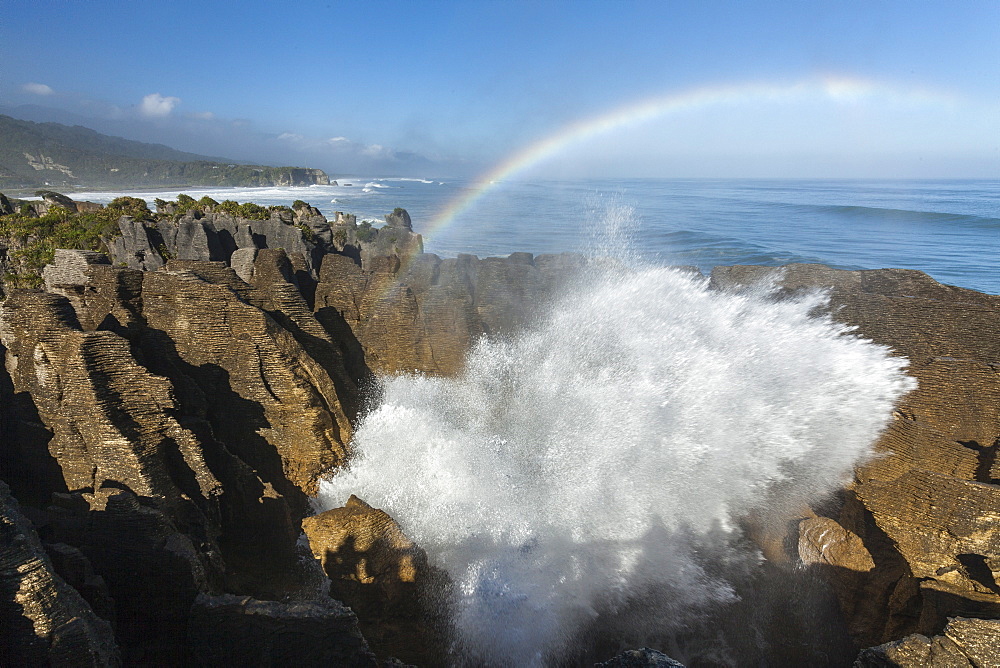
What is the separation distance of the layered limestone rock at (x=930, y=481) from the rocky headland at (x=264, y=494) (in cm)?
2

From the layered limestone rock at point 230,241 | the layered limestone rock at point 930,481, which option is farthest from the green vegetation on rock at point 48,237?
the layered limestone rock at point 930,481

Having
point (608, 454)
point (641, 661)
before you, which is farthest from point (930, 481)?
point (641, 661)

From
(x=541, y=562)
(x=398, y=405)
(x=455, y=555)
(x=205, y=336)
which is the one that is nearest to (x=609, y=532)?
(x=541, y=562)

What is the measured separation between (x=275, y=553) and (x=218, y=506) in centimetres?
112

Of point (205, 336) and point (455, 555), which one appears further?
point (205, 336)

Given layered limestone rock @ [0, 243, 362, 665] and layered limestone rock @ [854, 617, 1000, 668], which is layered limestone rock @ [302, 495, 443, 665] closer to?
layered limestone rock @ [0, 243, 362, 665]

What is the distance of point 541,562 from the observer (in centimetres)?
712

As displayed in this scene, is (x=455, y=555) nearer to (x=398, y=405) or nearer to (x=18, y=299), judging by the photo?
(x=398, y=405)

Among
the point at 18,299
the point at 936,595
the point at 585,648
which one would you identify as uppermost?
the point at 18,299

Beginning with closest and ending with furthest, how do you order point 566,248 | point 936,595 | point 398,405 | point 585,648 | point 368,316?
1. point 936,595
2. point 585,648
3. point 398,405
4. point 368,316
5. point 566,248

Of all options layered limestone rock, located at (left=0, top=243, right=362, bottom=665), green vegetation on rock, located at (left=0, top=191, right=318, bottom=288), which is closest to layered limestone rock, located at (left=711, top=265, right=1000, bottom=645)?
layered limestone rock, located at (left=0, top=243, right=362, bottom=665)

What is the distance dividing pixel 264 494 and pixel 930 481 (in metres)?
8.51

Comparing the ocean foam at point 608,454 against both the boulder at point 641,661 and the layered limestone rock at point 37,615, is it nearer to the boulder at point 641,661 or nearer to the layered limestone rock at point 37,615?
the boulder at point 641,661

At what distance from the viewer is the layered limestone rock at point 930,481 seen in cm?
533
